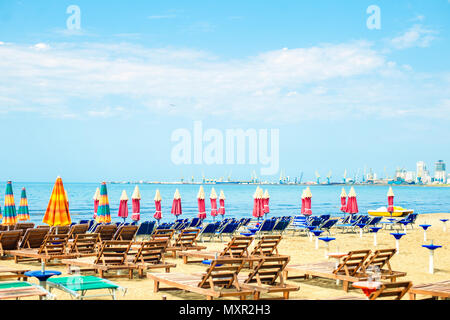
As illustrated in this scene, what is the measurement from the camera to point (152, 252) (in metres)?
8.95

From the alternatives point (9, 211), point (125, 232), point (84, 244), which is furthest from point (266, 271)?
point (9, 211)

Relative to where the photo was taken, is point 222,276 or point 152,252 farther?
point 152,252

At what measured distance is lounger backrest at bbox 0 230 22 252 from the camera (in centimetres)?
1062

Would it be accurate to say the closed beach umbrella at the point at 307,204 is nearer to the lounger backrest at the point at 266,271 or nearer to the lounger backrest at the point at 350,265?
the lounger backrest at the point at 350,265

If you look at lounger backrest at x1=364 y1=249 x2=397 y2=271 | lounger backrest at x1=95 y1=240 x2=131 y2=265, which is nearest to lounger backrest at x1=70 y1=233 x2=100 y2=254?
lounger backrest at x1=95 y1=240 x2=131 y2=265

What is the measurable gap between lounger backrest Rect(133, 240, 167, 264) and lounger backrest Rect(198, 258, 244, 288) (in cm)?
247

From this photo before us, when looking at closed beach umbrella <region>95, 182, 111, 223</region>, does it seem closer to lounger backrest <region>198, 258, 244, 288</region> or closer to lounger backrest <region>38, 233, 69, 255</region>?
lounger backrest <region>38, 233, 69, 255</region>

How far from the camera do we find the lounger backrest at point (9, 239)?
10619mm

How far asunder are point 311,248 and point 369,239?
137 inches

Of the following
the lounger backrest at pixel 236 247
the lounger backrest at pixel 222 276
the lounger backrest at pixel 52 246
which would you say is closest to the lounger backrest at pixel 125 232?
the lounger backrest at pixel 52 246

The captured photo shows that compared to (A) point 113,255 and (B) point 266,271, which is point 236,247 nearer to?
(A) point 113,255

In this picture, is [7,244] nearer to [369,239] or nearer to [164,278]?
[164,278]

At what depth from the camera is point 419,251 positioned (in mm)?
12906

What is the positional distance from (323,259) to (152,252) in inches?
173
